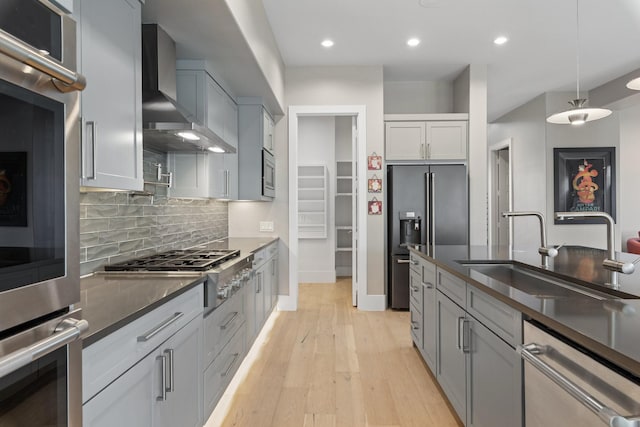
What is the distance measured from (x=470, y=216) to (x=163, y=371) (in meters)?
3.94

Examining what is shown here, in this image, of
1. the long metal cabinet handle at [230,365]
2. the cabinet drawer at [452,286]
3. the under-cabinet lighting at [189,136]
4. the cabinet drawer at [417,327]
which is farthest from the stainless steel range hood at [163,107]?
the cabinet drawer at [417,327]

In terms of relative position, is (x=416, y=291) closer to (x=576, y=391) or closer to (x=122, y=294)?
(x=576, y=391)

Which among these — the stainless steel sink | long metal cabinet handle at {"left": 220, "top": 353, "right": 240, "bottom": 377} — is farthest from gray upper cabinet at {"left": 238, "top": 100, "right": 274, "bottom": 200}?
the stainless steel sink

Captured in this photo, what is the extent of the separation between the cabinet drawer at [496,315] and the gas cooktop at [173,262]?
1.37 metres

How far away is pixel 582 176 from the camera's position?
5461 millimetres

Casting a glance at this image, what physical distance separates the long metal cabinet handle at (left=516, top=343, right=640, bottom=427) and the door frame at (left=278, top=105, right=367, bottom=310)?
3196mm

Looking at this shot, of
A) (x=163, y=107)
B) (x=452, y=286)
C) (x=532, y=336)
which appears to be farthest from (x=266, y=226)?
(x=532, y=336)

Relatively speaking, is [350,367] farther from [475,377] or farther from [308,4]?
[308,4]

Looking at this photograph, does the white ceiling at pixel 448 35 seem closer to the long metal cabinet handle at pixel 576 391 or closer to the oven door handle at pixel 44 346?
the oven door handle at pixel 44 346

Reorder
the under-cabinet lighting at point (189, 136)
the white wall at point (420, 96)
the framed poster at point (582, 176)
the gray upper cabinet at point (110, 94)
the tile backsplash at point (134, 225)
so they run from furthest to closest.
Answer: the framed poster at point (582, 176) < the white wall at point (420, 96) < the under-cabinet lighting at point (189, 136) < the tile backsplash at point (134, 225) < the gray upper cabinet at point (110, 94)

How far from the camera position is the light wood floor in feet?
7.04

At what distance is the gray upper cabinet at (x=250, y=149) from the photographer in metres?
3.73

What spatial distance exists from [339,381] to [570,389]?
1888 mm

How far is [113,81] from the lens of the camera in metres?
1.53
